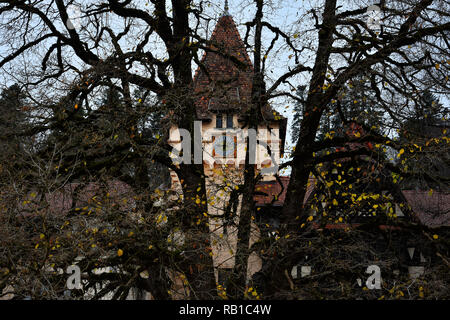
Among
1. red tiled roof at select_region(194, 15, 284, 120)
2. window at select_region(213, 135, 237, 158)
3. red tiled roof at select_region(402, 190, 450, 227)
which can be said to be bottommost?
red tiled roof at select_region(402, 190, 450, 227)

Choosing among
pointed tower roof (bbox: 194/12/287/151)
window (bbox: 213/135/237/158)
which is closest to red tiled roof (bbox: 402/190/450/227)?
pointed tower roof (bbox: 194/12/287/151)

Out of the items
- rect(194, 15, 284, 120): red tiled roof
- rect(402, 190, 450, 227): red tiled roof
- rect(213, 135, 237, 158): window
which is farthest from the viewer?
rect(213, 135, 237, 158): window

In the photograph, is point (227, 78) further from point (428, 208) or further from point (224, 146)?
point (428, 208)

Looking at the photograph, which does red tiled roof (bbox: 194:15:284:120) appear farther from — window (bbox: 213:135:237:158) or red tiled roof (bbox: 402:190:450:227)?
window (bbox: 213:135:237:158)

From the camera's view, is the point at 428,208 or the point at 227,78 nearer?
the point at 227,78

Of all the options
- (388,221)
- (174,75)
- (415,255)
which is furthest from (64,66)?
(415,255)

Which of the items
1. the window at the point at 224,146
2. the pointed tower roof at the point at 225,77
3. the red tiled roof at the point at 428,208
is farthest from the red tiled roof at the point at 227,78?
the window at the point at 224,146

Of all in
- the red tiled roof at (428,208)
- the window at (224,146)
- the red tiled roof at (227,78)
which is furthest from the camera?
the window at (224,146)

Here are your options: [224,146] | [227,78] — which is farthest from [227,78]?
[224,146]

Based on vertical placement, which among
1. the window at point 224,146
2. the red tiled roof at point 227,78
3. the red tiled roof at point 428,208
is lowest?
the red tiled roof at point 428,208

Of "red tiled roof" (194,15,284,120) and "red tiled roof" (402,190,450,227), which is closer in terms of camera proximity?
"red tiled roof" (194,15,284,120)

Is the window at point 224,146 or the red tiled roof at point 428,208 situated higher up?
the window at point 224,146

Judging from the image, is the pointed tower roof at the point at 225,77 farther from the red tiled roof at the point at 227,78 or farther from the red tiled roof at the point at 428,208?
the red tiled roof at the point at 428,208
